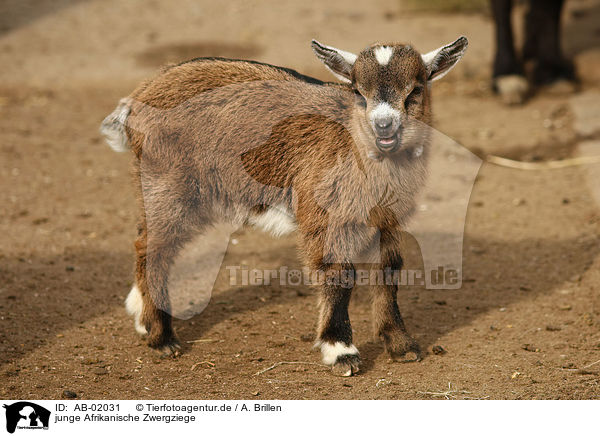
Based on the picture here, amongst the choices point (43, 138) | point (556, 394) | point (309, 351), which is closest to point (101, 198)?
point (43, 138)

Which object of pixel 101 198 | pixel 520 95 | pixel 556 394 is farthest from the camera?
pixel 520 95

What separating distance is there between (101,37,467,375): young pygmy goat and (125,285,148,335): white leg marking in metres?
0.05

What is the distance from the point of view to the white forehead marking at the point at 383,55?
13.9 feet

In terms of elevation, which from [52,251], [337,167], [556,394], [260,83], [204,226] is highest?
[260,83]

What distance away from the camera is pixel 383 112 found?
13.8 feet

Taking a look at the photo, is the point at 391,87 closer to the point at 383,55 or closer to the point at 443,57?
the point at 383,55

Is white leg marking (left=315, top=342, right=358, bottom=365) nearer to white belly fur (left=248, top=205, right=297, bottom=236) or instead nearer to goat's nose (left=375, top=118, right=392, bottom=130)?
white belly fur (left=248, top=205, right=297, bottom=236)

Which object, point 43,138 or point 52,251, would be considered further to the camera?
point 43,138

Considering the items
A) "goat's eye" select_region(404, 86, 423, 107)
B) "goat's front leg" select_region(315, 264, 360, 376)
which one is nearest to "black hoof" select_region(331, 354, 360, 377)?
"goat's front leg" select_region(315, 264, 360, 376)

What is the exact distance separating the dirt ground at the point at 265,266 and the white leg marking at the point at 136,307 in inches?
4.2

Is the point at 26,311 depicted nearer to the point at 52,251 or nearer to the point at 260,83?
the point at 52,251

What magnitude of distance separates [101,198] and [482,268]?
12.1ft
